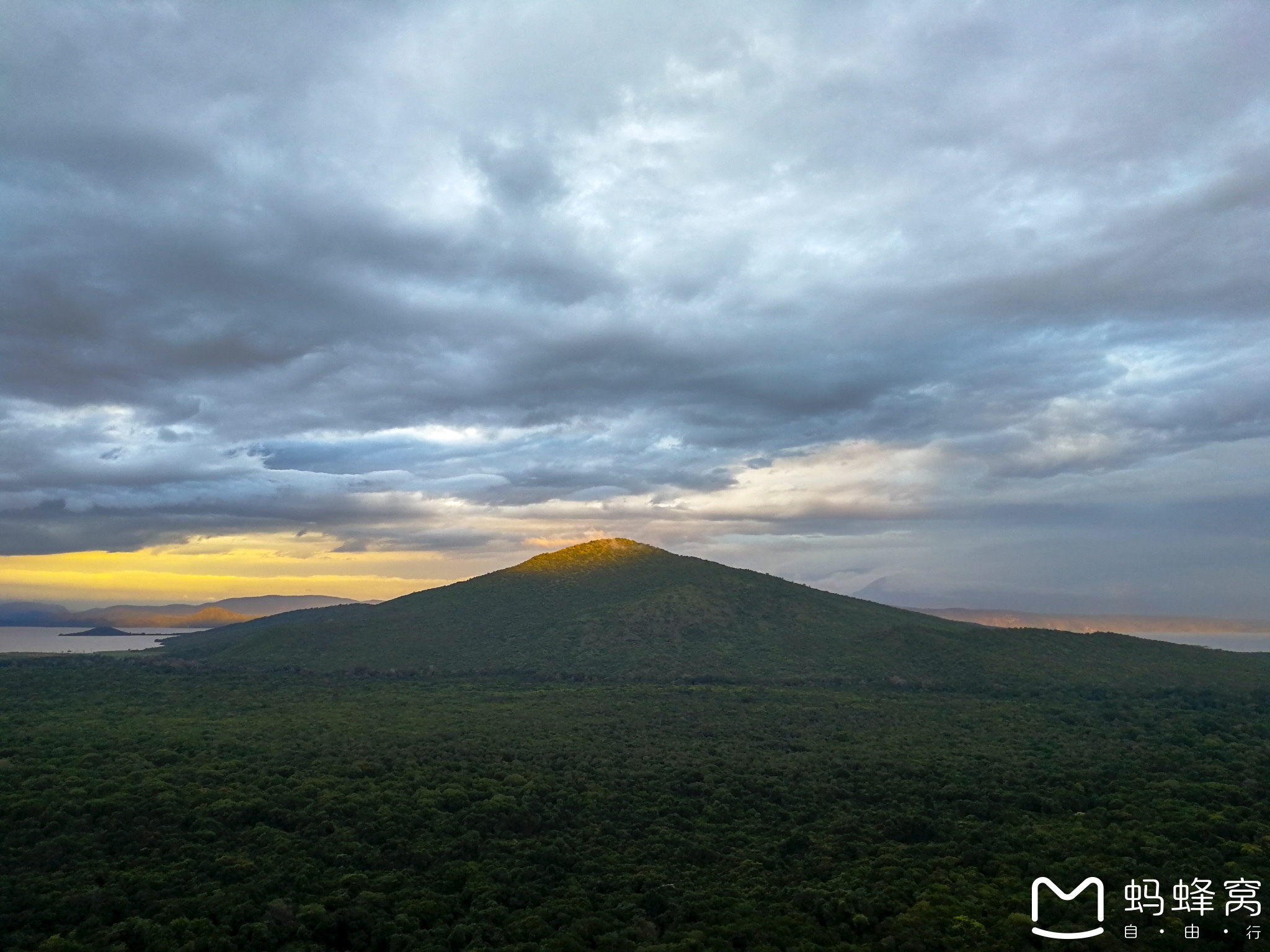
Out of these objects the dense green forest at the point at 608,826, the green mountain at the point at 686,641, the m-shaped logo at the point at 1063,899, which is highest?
the green mountain at the point at 686,641

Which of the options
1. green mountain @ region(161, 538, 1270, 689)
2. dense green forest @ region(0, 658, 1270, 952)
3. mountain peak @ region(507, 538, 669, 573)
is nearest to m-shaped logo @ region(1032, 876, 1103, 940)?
dense green forest @ region(0, 658, 1270, 952)

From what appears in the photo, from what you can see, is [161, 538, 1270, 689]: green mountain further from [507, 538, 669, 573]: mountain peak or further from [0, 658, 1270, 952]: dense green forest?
[0, 658, 1270, 952]: dense green forest

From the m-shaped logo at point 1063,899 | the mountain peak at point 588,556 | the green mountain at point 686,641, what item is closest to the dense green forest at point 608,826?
the m-shaped logo at point 1063,899

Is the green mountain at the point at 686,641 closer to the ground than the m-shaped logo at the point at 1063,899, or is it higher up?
higher up

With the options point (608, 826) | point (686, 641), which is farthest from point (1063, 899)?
point (686, 641)

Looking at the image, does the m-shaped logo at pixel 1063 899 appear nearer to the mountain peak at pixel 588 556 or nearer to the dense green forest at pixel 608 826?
the dense green forest at pixel 608 826
